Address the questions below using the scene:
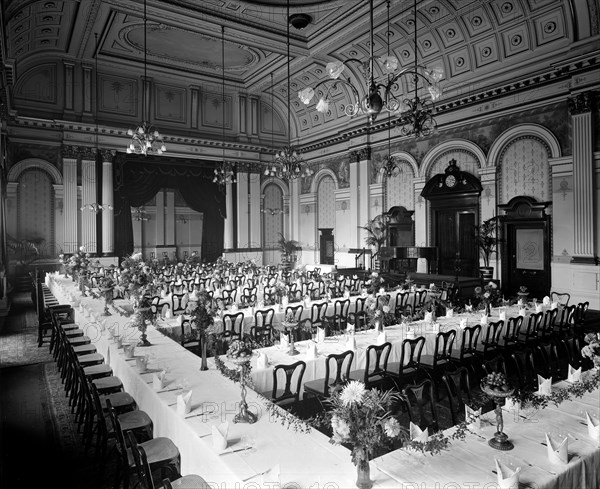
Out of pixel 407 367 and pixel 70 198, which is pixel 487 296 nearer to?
pixel 407 367

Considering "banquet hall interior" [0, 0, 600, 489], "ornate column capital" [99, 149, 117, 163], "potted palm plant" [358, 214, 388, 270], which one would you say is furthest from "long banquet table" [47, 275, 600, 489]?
"ornate column capital" [99, 149, 117, 163]

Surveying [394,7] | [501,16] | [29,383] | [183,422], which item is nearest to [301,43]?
[394,7]

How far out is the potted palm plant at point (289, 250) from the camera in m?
21.5

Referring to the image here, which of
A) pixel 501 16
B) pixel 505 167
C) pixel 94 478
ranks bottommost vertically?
pixel 94 478

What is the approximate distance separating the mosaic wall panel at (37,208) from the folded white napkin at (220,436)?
1673 centimetres

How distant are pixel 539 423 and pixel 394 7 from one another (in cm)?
1211

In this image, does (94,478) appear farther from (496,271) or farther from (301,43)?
(301,43)

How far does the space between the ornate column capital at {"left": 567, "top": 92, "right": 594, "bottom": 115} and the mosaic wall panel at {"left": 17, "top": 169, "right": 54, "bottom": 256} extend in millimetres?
18337

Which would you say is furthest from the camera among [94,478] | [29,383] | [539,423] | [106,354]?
[29,383]

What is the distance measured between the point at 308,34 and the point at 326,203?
832cm

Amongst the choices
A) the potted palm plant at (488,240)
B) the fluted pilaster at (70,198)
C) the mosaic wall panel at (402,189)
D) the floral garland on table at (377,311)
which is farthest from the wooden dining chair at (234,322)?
the fluted pilaster at (70,198)

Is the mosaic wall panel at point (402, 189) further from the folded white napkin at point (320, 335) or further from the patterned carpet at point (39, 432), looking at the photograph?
the patterned carpet at point (39, 432)

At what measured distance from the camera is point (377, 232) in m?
17.3

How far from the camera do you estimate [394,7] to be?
479 inches
